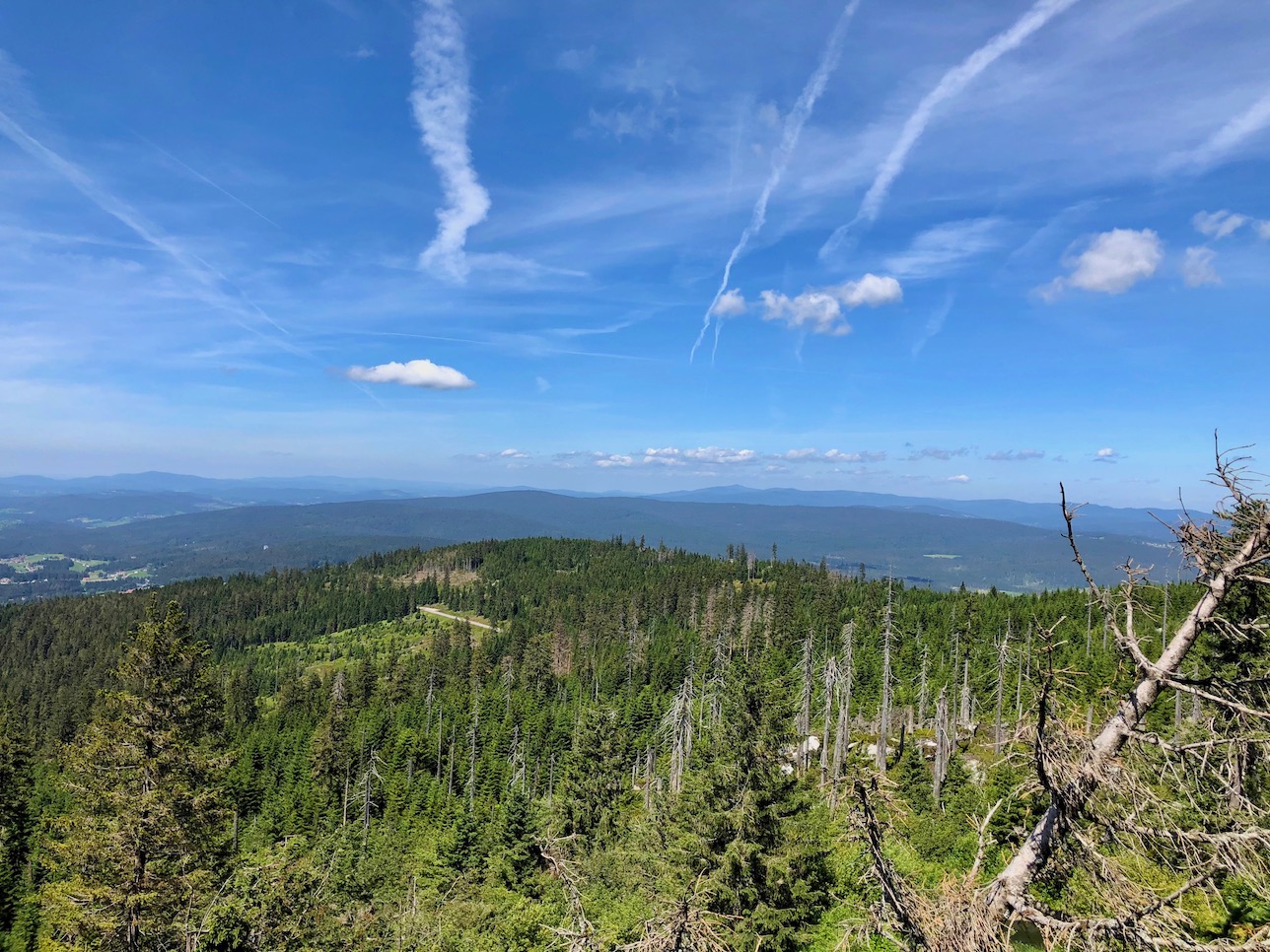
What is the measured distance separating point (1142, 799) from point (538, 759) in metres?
73.9

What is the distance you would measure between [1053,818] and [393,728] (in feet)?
267

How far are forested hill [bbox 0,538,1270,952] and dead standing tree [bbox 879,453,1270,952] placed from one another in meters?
0.25

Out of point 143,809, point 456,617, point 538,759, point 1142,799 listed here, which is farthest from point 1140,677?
point 456,617

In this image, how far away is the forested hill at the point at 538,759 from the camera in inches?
503

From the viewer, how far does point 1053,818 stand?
525 cm

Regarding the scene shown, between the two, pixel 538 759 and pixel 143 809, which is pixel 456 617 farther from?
pixel 143 809

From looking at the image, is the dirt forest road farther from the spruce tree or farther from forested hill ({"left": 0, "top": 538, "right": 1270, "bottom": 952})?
the spruce tree

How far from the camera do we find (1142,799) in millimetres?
5031

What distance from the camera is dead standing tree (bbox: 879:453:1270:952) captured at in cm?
477

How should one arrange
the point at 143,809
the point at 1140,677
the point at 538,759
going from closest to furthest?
the point at 1140,677 < the point at 143,809 < the point at 538,759

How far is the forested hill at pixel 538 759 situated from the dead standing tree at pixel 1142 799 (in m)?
0.25

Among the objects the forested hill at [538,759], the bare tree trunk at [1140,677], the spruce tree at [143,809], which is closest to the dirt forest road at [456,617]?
the forested hill at [538,759]

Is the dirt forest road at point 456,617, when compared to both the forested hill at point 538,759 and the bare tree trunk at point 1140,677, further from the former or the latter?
the bare tree trunk at point 1140,677

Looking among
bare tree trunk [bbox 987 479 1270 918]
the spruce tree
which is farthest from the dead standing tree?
the spruce tree
